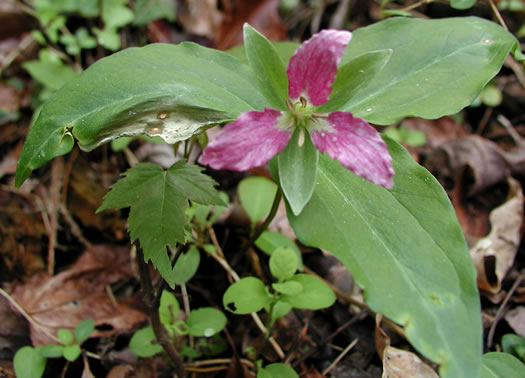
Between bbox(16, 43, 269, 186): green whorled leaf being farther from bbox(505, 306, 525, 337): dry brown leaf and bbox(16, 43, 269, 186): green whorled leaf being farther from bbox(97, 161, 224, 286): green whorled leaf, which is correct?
bbox(505, 306, 525, 337): dry brown leaf

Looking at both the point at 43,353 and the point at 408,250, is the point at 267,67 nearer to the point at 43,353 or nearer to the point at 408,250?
the point at 408,250

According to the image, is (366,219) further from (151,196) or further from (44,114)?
(44,114)

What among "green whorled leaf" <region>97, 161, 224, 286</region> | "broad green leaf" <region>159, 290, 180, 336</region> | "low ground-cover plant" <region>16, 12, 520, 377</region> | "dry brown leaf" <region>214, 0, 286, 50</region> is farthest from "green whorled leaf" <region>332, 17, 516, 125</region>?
"dry brown leaf" <region>214, 0, 286, 50</region>

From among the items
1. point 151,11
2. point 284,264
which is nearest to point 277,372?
point 284,264

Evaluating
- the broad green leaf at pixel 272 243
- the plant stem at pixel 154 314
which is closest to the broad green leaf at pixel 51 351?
the plant stem at pixel 154 314

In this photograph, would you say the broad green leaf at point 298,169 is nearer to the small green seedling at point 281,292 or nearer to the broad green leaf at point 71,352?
the small green seedling at point 281,292
